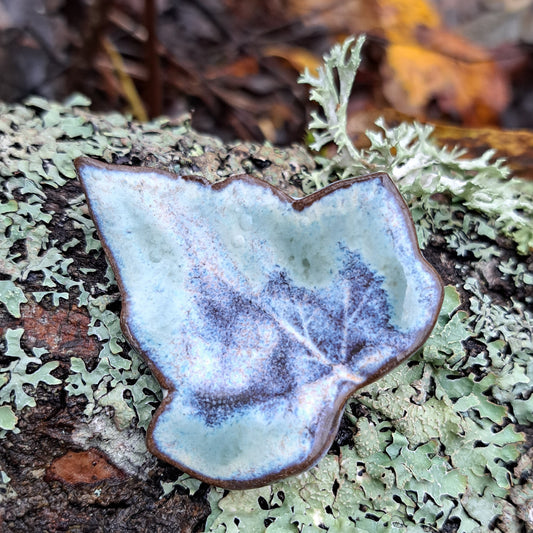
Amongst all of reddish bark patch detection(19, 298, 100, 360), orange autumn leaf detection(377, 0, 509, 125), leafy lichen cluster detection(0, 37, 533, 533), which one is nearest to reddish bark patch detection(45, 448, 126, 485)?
leafy lichen cluster detection(0, 37, 533, 533)

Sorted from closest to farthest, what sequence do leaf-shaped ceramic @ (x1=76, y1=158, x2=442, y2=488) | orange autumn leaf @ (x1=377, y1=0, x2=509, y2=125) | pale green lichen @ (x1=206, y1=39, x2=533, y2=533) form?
leaf-shaped ceramic @ (x1=76, y1=158, x2=442, y2=488), pale green lichen @ (x1=206, y1=39, x2=533, y2=533), orange autumn leaf @ (x1=377, y1=0, x2=509, y2=125)

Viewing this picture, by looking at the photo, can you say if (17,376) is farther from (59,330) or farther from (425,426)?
(425,426)

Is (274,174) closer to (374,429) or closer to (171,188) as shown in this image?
(171,188)

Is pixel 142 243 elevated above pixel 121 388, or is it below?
above

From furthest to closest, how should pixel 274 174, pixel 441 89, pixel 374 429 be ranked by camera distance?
pixel 441 89
pixel 274 174
pixel 374 429

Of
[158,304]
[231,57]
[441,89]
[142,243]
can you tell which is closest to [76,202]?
[142,243]

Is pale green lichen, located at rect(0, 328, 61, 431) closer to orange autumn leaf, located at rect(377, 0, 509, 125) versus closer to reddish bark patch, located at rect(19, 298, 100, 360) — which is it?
reddish bark patch, located at rect(19, 298, 100, 360)
